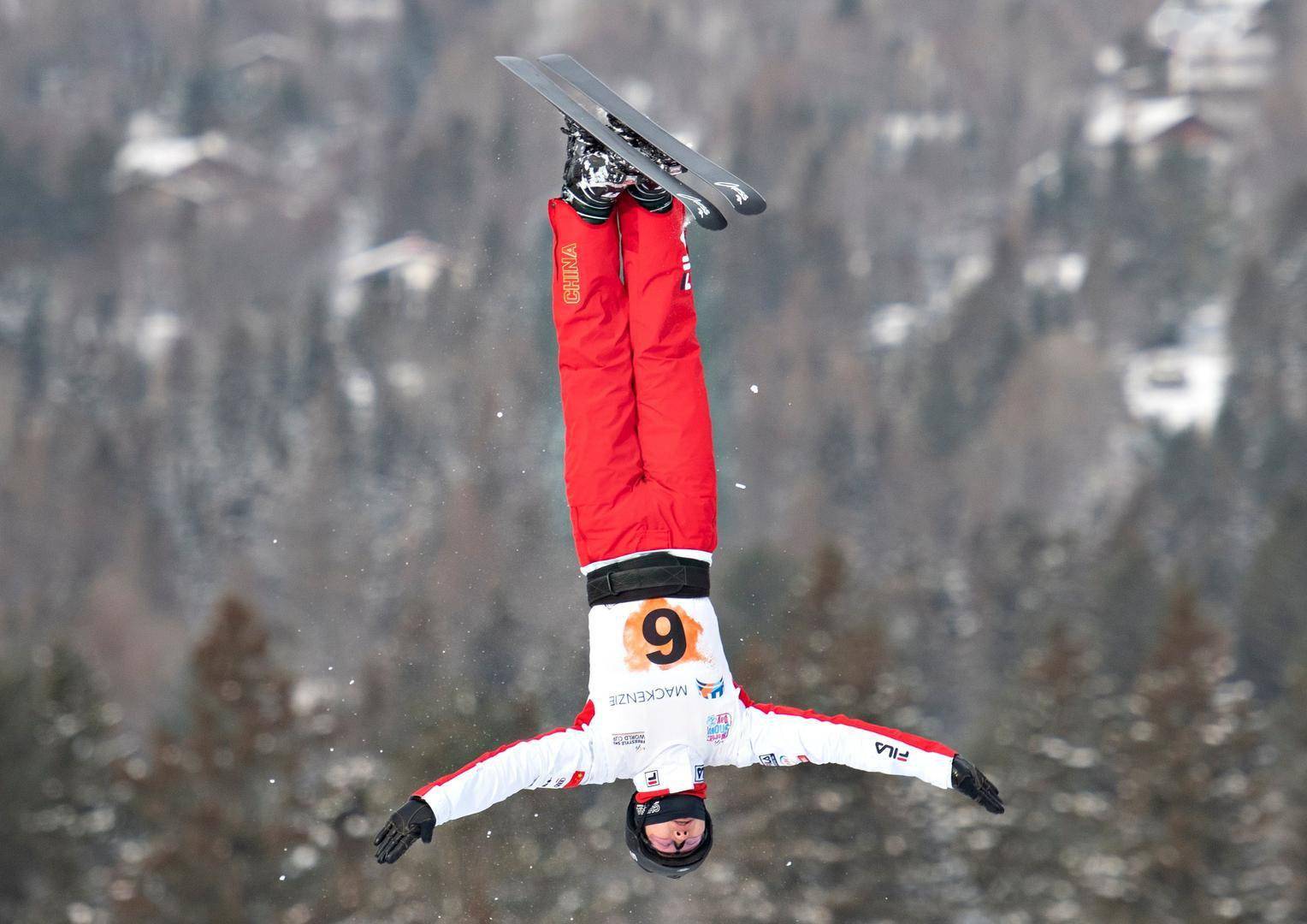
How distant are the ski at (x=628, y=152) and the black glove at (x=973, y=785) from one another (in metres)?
1.83

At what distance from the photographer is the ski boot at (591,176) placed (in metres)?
5.26

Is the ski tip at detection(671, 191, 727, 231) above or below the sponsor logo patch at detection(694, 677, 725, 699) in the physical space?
above

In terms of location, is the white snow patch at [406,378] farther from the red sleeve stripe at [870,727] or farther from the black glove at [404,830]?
the black glove at [404,830]

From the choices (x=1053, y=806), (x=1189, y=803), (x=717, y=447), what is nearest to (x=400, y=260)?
(x=717, y=447)

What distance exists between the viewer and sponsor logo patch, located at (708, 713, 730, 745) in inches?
207

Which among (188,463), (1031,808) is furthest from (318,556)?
(1031,808)

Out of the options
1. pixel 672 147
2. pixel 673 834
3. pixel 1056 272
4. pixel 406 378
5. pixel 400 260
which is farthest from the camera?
pixel 400 260

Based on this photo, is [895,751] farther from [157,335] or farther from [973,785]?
[157,335]

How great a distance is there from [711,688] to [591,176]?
5.62 ft

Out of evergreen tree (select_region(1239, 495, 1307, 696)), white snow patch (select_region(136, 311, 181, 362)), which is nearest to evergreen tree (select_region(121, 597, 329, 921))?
evergreen tree (select_region(1239, 495, 1307, 696))

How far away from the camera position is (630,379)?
18.1 feet

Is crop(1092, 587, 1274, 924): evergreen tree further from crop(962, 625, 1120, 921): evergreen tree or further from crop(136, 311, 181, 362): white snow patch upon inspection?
crop(136, 311, 181, 362): white snow patch

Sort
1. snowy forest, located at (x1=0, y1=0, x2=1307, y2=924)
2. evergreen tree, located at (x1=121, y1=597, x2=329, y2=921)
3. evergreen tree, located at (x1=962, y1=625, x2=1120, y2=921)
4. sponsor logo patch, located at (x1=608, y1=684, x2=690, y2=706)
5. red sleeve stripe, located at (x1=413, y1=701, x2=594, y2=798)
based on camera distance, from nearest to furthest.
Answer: red sleeve stripe, located at (x1=413, y1=701, x2=594, y2=798) < sponsor logo patch, located at (x1=608, y1=684, x2=690, y2=706) < snowy forest, located at (x1=0, y1=0, x2=1307, y2=924) < evergreen tree, located at (x1=121, y1=597, x2=329, y2=921) < evergreen tree, located at (x1=962, y1=625, x2=1120, y2=921)

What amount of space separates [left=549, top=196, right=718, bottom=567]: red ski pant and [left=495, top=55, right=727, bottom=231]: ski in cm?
27
